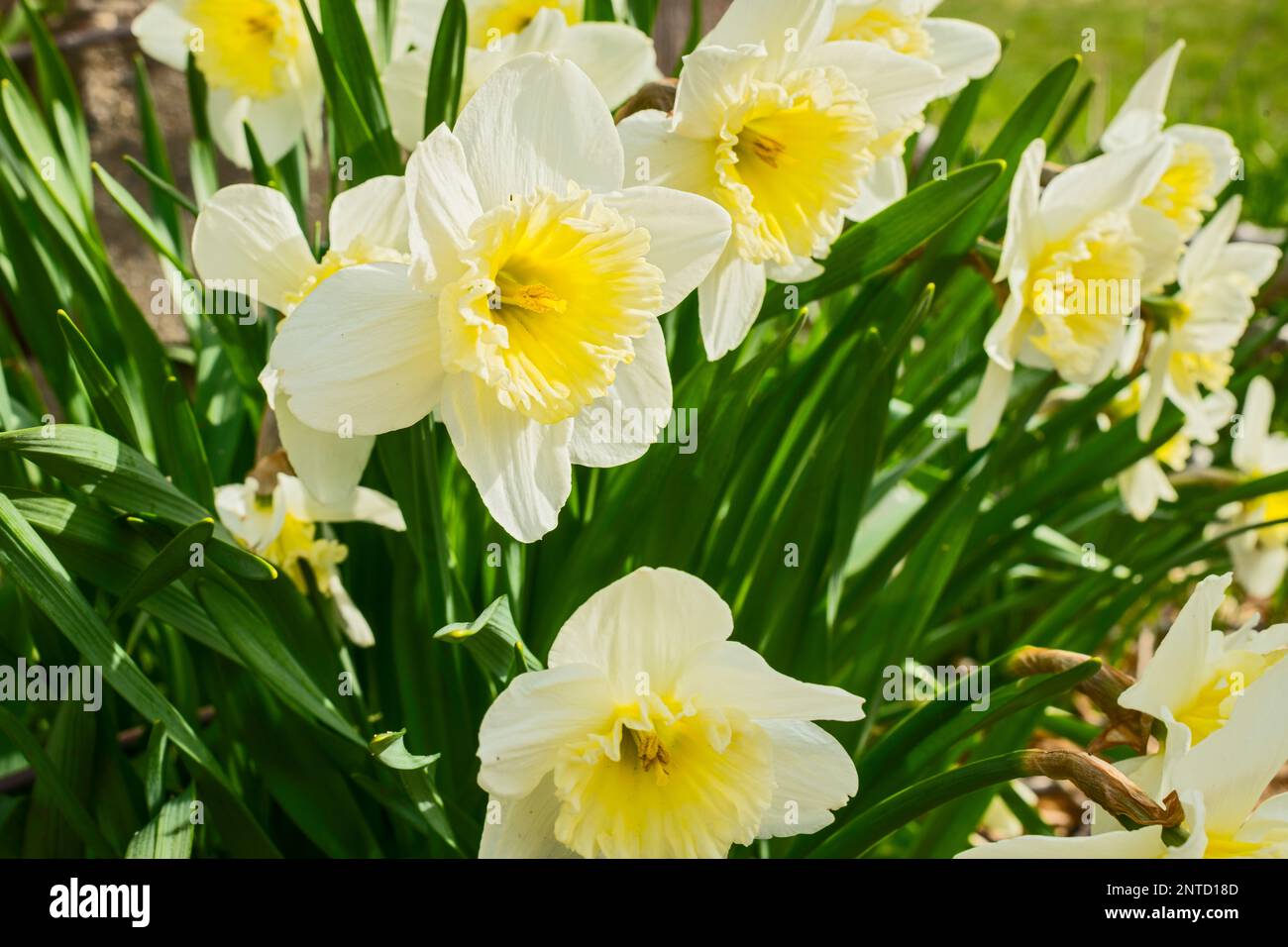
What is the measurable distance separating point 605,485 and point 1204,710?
1.97 ft

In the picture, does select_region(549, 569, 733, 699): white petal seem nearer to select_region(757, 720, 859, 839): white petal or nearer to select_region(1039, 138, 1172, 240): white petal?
select_region(757, 720, 859, 839): white petal

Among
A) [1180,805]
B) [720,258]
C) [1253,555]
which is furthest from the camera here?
[1253,555]

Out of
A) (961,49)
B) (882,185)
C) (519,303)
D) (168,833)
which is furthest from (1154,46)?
(168,833)

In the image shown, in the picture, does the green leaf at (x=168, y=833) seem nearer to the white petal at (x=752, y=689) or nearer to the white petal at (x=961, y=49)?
the white petal at (x=752, y=689)

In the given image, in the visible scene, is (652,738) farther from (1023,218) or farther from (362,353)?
(1023,218)

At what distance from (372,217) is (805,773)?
0.61m

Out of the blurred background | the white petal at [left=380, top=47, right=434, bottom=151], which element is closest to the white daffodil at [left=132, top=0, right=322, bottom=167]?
the white petal at [left=380, top=47, right=434, bottom=151]

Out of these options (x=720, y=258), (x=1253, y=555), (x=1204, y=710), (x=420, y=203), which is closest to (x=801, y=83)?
(x=720, y=258)

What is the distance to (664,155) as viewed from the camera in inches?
40.8

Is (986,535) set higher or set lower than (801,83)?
lower

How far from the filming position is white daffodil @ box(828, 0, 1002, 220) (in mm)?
1154

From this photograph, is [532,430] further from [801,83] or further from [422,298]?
[801,83]

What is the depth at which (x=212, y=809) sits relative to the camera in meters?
1.09
